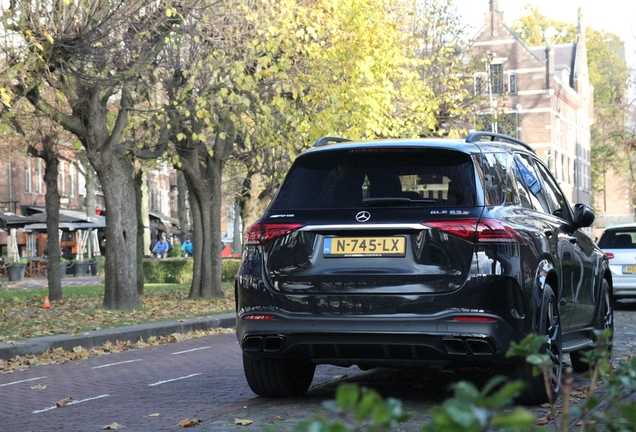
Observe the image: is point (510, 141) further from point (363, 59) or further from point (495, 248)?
point (363, 59)

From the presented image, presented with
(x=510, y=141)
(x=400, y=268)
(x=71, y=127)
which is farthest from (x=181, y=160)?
(x=400, y=268)

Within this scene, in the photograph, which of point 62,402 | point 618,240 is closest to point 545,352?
point 62,402

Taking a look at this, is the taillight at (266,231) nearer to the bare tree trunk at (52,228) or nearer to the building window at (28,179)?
the bare tree trunk at (52,228)

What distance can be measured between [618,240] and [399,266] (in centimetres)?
1425

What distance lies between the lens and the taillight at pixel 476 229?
650 centimetres

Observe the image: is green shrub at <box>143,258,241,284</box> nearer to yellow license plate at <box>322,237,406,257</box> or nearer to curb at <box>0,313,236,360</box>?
curb at <box>0,313,236,360</box>

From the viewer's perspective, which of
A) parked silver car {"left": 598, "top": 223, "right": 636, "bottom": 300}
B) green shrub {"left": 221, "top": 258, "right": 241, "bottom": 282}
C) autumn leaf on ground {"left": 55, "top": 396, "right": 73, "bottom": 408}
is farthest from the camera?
green shrub {"left": 221, "top": 258, "right": 241, "bottom": 282}

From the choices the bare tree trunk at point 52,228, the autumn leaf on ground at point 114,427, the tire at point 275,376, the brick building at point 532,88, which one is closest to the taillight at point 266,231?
the tire at point 275,376

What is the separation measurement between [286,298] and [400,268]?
0.78m

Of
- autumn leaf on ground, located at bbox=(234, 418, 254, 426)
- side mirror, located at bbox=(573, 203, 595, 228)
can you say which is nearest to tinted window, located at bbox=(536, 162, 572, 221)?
side mirror, located at bbox=(573, 203, 595, 228)

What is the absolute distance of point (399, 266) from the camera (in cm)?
653

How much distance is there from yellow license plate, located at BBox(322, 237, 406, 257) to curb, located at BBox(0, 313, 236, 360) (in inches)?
257

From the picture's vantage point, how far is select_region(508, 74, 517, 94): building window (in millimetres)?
67438

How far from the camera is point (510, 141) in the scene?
8.32 metres
